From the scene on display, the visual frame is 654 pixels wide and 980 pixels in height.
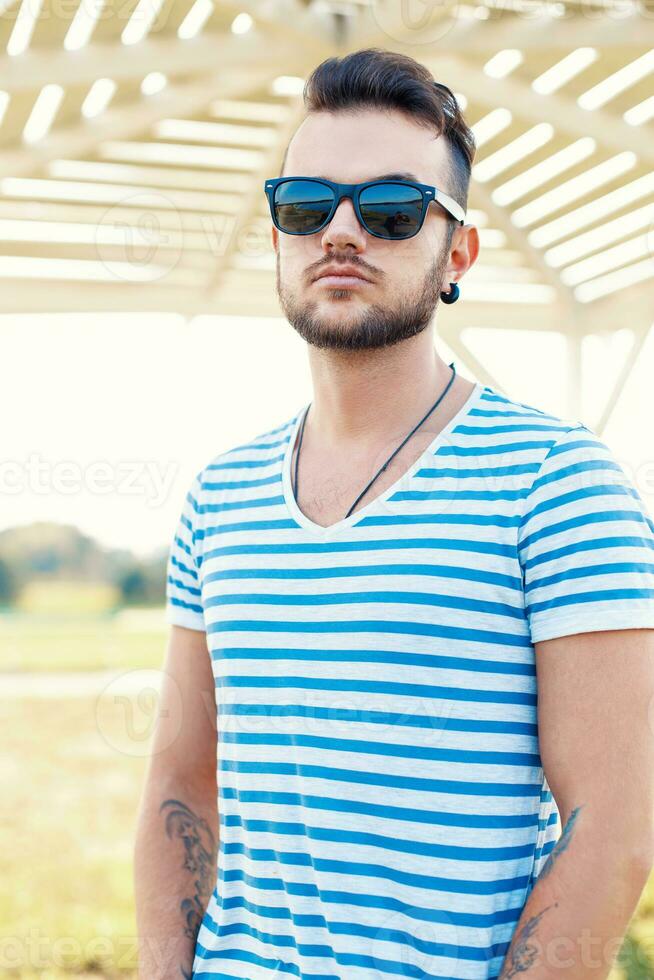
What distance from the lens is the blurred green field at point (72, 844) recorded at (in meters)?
4.44

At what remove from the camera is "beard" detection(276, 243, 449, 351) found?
145cm

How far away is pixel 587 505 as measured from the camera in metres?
1.21

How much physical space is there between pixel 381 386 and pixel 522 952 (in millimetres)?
806

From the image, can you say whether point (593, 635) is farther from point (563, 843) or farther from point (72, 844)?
point (72, 844)

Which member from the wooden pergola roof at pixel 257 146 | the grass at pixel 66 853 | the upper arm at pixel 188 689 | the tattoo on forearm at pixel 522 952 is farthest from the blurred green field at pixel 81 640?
the tattoo on forearm at pixel 522 952

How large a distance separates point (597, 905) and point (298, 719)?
0.45m

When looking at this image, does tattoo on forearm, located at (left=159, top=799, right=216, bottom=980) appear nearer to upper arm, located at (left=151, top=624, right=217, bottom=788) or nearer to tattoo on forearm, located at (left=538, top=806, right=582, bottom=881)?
upper arm, located at (left=151, top=624, right=217, bottom=788)

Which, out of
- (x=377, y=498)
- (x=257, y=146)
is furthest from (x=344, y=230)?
(x=257, y=146)

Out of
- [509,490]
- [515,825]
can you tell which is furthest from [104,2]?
[515,825]

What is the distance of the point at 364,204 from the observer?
1.46 metres

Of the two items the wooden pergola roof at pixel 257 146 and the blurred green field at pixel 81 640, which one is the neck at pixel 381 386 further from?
the blurred green field at pixel 81 640

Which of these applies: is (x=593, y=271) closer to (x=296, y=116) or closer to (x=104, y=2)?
(x=296, y=116)

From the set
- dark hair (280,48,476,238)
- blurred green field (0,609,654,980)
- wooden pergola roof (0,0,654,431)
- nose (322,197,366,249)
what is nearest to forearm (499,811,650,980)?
nose (322,197,366,249)

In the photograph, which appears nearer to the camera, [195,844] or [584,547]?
[584,547]
